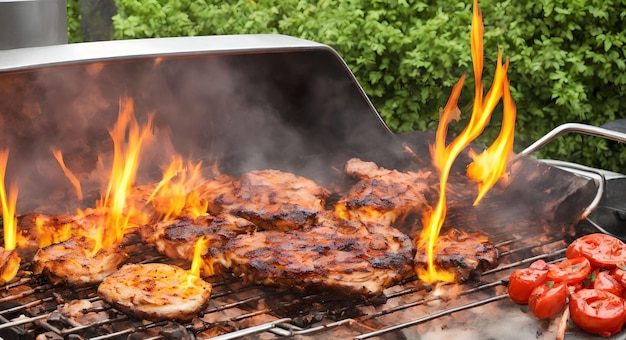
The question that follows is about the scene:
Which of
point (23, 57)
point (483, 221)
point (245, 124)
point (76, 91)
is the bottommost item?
point (483, 221)

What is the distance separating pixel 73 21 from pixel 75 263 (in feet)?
25.2

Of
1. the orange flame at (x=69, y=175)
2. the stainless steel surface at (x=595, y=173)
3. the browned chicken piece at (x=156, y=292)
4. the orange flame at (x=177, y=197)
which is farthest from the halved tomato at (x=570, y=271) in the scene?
the orange flame at (x=69, y=175)

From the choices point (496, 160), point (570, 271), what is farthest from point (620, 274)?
point (496, 160)

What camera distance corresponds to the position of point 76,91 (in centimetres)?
501

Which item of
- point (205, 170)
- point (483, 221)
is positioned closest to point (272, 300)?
point (483, 221)

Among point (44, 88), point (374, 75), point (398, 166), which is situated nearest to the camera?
point (44, 88)

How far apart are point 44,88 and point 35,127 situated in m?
0.29

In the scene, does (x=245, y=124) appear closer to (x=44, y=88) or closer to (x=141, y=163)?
(x=141, y=163)

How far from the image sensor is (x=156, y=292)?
3650 millimetres

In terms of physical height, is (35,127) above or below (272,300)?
above

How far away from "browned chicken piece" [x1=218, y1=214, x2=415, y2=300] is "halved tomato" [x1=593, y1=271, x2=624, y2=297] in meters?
0.94

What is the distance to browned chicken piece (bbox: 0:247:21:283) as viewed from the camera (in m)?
3.97

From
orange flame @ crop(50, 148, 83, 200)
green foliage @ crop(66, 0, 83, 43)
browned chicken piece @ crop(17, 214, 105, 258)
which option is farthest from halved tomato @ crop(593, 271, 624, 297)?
green foliage @ crop(66, 0, 83, 43)

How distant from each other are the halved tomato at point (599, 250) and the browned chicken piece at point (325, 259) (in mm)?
878
